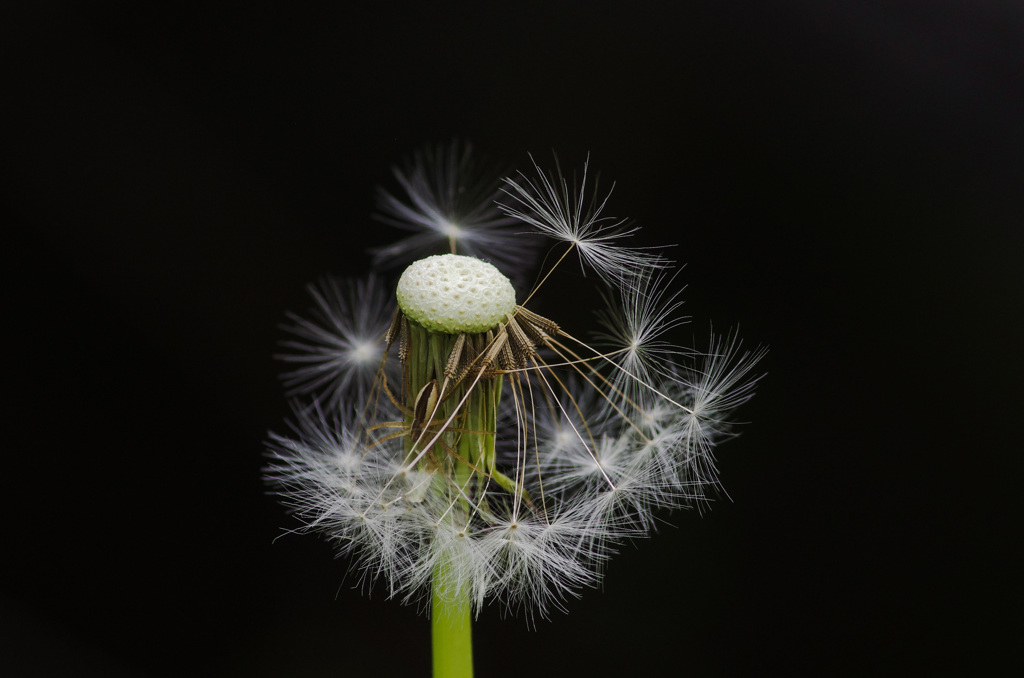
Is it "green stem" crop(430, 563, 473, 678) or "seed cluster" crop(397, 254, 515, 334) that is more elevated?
"seed cluster" crop(397, 254, 515, 334)

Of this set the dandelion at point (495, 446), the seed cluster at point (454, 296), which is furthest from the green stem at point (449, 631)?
the seed cluster at point (454, 296)

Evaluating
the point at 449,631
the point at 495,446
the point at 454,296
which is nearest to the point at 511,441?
the point at 495,446

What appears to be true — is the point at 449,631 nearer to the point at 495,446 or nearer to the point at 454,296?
the point at 495,446

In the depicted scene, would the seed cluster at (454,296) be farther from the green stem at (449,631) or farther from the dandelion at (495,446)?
the green stem at (449,631)

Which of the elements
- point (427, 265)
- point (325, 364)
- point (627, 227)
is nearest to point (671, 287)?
point (627, 227)

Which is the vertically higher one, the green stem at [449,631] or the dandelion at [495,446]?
the dandelion at [495,446]

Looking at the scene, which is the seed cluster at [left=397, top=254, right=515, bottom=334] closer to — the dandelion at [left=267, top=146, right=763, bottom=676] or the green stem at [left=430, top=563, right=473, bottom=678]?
the dandelion at [left=267, top=146, right=763, bottom=676]

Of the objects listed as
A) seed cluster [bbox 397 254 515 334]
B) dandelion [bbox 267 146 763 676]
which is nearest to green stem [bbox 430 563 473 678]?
dandelion [bbox 267 146 763 676]

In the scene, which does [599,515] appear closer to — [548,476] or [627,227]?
[548,476]
